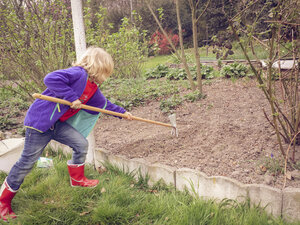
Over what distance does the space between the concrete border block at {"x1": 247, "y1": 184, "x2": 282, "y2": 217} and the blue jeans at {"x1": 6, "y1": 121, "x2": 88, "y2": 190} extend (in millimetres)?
1608

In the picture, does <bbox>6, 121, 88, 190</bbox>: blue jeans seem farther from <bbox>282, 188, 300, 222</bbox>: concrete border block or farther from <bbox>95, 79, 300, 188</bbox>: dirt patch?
<bbox>282, 188, 300, 222</bbox>: concrete border block

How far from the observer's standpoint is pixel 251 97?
477 cm

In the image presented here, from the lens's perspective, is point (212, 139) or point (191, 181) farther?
point (212, 139)

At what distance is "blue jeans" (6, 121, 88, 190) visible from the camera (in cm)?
252

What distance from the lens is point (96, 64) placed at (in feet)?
8.63

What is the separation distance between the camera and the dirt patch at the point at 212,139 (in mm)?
2682

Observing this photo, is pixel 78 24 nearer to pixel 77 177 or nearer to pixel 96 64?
pixel 96 64

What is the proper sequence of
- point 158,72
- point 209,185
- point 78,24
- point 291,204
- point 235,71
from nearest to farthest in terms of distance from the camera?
point 291,204 < point 209,185 < point 78,24 < point 235,71 < point 158,72

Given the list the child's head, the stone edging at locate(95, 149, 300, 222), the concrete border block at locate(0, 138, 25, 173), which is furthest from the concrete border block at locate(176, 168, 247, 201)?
the concrete border block at locate(0, 138, 25, 173)

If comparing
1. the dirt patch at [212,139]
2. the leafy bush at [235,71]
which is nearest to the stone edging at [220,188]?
the dirt patch at [212,139]

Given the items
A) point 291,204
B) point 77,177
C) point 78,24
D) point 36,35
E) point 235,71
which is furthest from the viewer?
point 235,71

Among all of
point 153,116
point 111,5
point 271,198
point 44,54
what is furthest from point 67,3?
point 111,5

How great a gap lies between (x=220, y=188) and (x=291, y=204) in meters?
0.56

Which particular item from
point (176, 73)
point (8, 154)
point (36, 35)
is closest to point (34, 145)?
point (8, 154)
